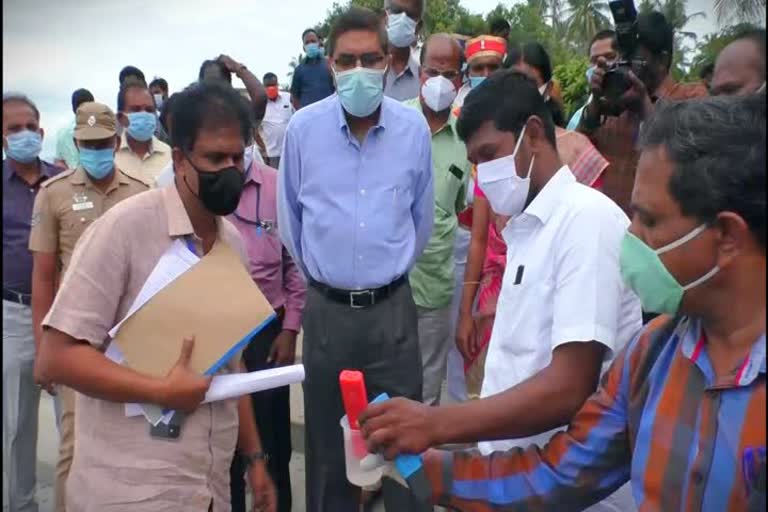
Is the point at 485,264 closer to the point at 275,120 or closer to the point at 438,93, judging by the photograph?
the point at 438,93

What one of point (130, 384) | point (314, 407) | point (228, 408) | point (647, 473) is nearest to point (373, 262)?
point (314, 407)

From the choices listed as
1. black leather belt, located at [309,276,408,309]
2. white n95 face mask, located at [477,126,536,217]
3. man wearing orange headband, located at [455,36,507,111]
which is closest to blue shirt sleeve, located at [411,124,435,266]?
black leather belt, located at [309,276,408,309]

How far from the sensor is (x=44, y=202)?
11.6 feet

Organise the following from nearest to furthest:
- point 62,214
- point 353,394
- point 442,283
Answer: point 353,394 → point 62,214 → point 442,283

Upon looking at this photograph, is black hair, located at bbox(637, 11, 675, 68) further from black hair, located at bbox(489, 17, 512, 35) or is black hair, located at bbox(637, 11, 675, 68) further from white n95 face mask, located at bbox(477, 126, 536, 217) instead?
black hair, located at bbox(489, 17, 512, 35)

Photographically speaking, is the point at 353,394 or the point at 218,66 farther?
Answer: the point at 218,66

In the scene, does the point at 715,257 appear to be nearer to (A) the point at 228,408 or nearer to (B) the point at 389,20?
(A) the point at 228,408

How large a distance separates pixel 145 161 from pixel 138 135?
169 millimetres

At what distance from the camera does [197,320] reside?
6.06ft

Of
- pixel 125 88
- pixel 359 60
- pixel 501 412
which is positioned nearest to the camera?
pixel 501 412

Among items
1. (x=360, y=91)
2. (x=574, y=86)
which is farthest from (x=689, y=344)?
(x=574, y=86)

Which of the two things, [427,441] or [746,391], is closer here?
[746,391]

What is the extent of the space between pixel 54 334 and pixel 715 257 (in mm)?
1352

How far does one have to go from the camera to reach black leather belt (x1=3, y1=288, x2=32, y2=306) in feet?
12.0
